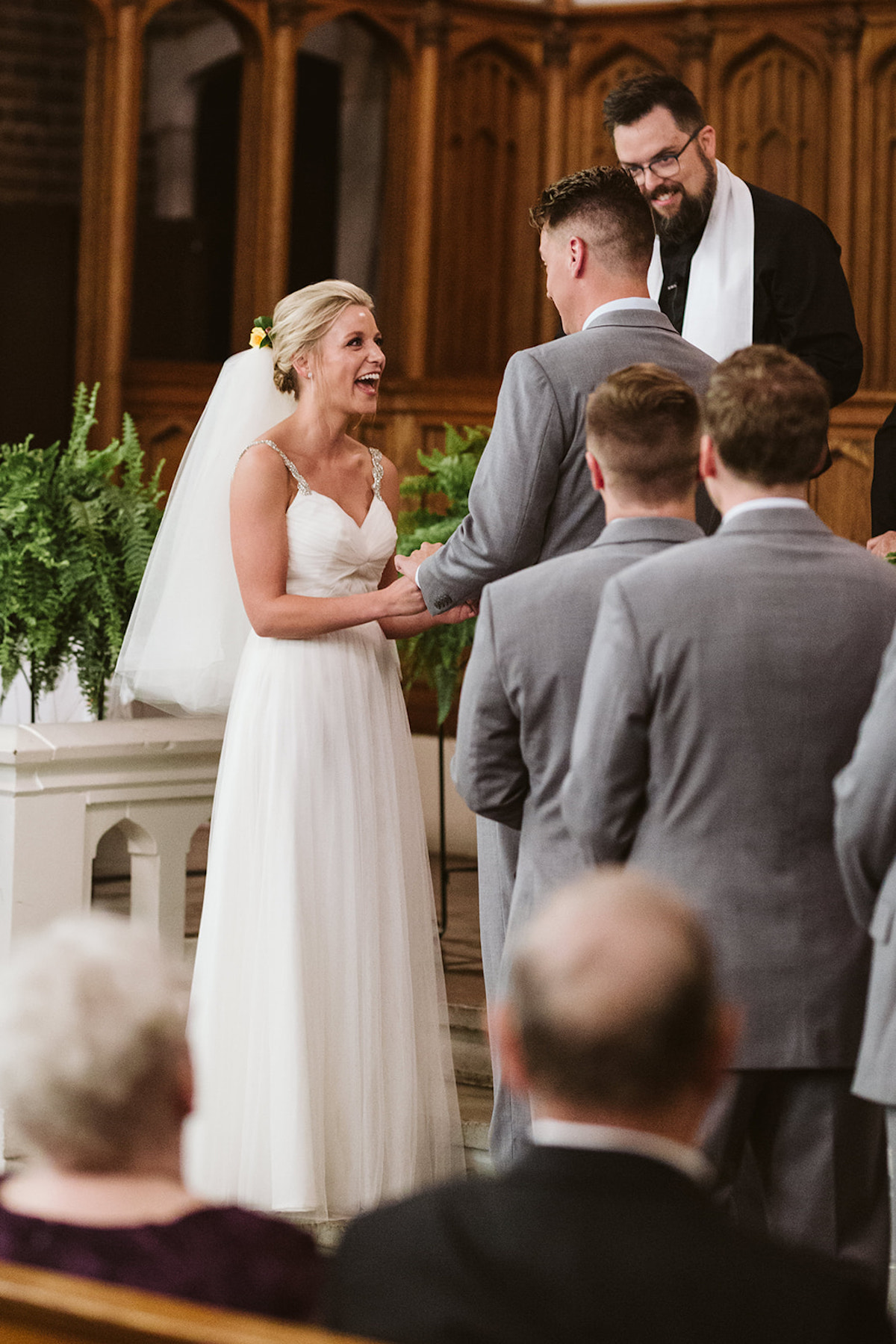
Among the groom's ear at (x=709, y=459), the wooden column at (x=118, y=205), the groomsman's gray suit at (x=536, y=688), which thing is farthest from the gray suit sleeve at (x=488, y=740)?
the wooden column at (x=118, y=205)

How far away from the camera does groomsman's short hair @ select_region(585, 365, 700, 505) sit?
2.42 meters

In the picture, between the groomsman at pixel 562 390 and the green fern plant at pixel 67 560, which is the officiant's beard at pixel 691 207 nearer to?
the groomsman at pixel 562 390

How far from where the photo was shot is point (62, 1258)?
4.76 feet

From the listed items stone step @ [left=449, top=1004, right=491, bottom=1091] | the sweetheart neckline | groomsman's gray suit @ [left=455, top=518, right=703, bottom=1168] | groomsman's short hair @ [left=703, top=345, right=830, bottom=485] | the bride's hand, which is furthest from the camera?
stone step @ [left=449, top=1004, right=491, bottom=1091]

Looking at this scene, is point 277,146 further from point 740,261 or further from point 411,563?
point 411,563

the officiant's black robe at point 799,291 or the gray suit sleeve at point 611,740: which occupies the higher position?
the officiant's black robe at point 799,291

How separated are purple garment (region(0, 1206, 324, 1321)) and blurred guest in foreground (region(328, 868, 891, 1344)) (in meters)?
0.10

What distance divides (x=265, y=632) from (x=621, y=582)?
1503 millimetres

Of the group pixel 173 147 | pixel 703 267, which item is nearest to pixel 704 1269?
pixel 703 267

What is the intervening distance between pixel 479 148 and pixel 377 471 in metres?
5.48

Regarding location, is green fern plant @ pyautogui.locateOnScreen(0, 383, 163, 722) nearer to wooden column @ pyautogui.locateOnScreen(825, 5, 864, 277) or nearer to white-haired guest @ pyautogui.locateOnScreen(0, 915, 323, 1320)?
white-haired guest @ pyautogui.locateOnScreen(0, 915, 323, 1320)

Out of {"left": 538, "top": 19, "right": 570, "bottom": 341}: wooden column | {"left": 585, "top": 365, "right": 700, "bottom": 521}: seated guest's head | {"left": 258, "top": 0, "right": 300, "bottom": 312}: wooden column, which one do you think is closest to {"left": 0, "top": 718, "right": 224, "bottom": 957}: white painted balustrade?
{"left": 585, "top": 365, "right": 700, "bottom": 521}: seated guest's head

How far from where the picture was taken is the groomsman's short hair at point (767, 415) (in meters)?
2.25

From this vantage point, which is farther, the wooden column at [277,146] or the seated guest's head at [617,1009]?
the wooden column at [277,146]
